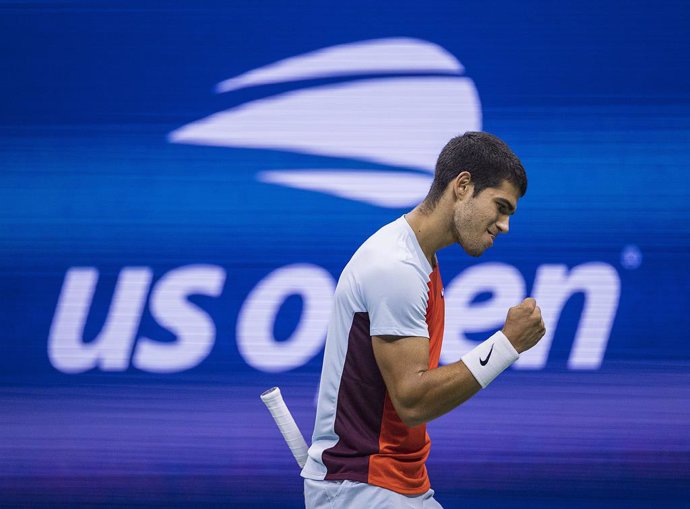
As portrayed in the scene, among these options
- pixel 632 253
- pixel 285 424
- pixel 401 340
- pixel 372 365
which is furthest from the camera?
pixel 632 253

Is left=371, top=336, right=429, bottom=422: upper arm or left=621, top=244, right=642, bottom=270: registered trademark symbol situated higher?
left=621, top=244, right=642, bottom=270: registered trademark symbol

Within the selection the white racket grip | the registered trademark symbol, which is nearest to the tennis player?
the white racket grip

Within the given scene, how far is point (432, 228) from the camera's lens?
Answer: 258 cm

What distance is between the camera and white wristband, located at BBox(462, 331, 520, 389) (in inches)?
96.3

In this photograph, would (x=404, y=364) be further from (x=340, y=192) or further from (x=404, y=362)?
(x=340, y=192)

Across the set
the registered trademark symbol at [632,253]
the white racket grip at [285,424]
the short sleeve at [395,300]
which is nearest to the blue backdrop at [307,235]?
the registered trademark symbol at [632,253]

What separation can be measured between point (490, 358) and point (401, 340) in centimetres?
24

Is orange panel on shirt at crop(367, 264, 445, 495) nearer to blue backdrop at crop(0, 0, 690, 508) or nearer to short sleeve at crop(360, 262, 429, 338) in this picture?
short sleeve at crop(360, 262, 429, 338)

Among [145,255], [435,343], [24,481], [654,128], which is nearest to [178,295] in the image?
[145,255]

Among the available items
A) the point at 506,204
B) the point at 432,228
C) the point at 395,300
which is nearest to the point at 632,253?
the point at 506,204

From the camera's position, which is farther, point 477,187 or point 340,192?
point 340,192

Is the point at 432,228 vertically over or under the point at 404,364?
over

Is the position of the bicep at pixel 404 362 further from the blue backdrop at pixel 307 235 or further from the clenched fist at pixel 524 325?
the blue backdrop at pixel 307 235

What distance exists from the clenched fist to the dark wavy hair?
1.04 ft
